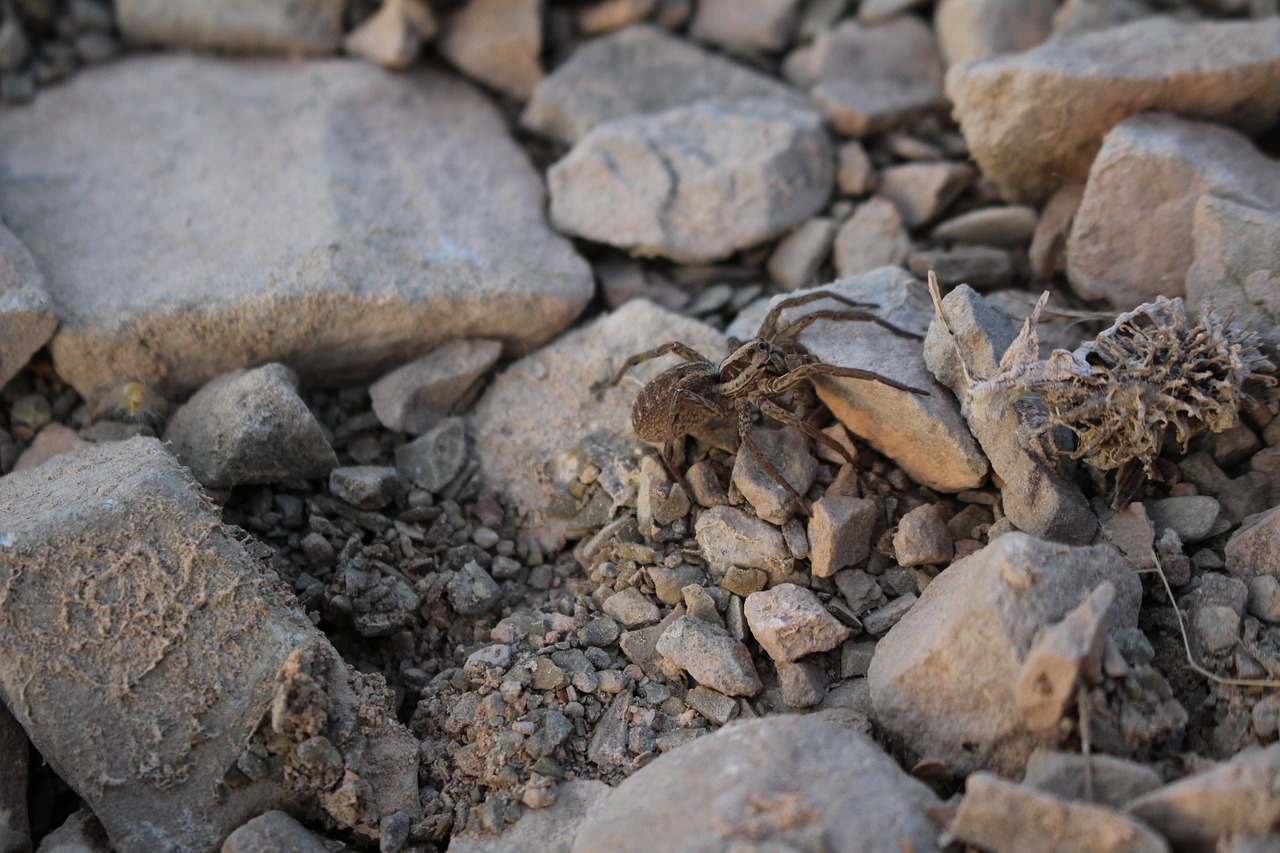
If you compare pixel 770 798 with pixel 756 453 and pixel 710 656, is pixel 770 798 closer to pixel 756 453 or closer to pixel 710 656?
pixel 710 656

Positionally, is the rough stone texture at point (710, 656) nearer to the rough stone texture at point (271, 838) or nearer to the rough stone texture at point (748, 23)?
the rough stone texture at point (271, 838)

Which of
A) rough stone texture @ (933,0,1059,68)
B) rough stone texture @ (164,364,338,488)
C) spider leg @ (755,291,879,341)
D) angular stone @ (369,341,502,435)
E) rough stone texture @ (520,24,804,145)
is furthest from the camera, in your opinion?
rough stone texture @ (520,24,804,145)

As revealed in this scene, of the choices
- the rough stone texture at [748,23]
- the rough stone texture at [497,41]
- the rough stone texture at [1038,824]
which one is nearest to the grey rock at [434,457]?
the rough stone texture at [497,41]

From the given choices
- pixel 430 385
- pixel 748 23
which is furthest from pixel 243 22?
pixel 748 23

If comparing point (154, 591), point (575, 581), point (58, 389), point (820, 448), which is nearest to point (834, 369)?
point (820, 448)

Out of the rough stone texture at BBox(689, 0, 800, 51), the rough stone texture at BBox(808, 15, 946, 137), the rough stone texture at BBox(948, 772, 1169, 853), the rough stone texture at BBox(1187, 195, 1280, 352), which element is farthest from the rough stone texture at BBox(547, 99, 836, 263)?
the rough stone texture at BBox(948, 772, 1169, 853)

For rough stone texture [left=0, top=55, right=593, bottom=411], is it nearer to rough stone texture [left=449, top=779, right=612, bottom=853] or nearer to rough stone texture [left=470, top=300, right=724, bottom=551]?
rough stone texture [left=470, top=300, right=724, bottom=551]

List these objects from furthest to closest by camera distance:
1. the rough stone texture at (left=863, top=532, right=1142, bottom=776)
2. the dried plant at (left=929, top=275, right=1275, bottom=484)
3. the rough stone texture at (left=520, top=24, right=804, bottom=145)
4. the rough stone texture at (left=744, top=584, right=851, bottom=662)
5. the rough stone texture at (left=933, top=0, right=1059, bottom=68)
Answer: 1. the rough stone texture at (left=520, top=24, right=804, bottom=145)
2. the rough stone texture at (left=933, top=0, right=1059, bottom=68)
3. the rough stone texture at (left=744, top=584, right=851, bottom=662)
4. the dried plant at (left=929, top=275, right=1275, bottom=484)
5. the rough stone texture at (left=863, top=532, right=1142, bottom=776)

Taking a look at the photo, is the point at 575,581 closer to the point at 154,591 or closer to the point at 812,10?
the point at 154,591
